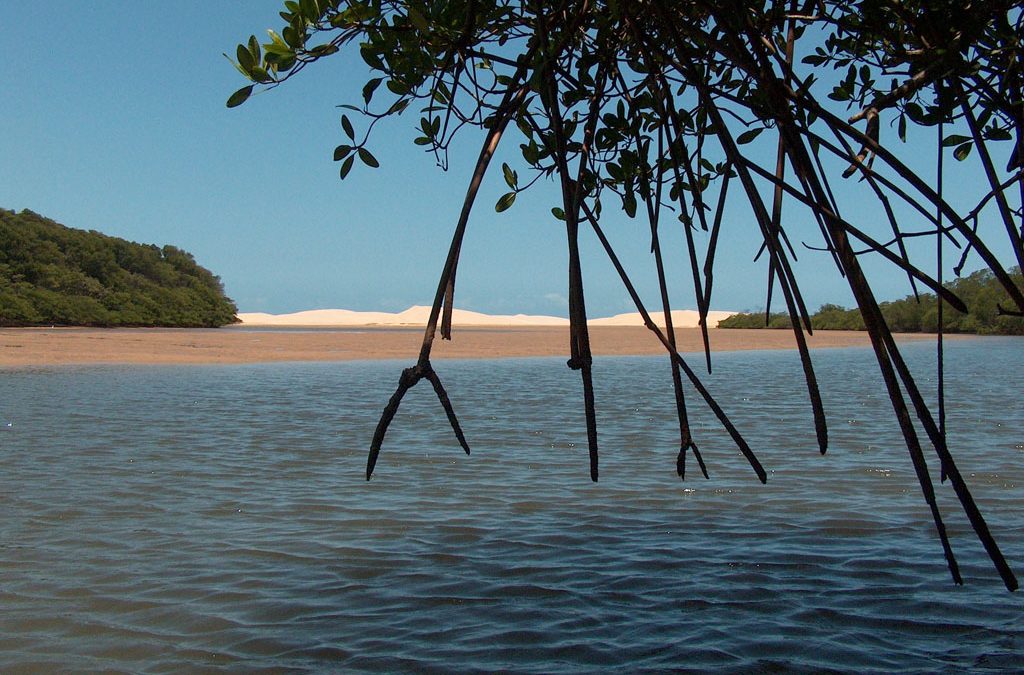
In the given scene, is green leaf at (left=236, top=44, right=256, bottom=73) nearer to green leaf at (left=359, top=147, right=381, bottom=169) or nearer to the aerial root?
green leaf at (left=359, top=147, right=381, bottom=169)

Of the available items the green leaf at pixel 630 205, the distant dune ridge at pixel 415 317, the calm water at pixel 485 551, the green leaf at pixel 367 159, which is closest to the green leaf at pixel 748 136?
the green leaf at pixel 630 205

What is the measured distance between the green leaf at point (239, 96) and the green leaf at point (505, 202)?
0.85 m

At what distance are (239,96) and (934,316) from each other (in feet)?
152

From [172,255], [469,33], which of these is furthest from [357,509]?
[172,255]

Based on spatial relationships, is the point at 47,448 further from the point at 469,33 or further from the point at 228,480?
the point at 469,33

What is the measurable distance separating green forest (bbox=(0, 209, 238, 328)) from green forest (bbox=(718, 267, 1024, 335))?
2893cm

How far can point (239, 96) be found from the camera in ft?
9.00

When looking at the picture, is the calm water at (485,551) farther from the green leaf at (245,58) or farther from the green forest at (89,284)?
the green forest at (89,284)

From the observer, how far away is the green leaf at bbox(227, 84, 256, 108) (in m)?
2.74

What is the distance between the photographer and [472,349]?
29.2m

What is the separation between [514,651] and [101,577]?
2.18 m

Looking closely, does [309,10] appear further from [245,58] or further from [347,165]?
[347,165]

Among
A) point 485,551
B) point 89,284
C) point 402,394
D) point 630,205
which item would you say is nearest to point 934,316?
point 89,284

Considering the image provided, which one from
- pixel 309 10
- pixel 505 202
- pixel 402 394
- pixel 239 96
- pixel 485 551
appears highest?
pixel 309 10
